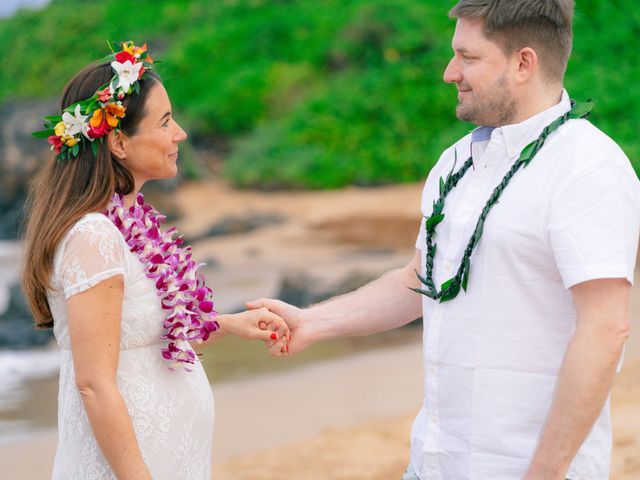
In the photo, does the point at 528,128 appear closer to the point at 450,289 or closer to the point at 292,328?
the point at 450,289

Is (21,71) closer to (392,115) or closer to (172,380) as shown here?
(392,115)

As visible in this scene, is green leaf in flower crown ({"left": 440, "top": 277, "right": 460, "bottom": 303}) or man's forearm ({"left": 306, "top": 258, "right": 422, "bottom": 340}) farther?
man's forearm ({"left": 306, "top": 258, "right": 422, "bottom": 340})

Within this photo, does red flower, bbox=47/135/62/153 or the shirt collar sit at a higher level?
red flower, bbox=47/135/62/153

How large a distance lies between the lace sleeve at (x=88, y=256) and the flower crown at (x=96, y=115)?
0.25 m

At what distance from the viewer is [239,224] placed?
55.8 feet

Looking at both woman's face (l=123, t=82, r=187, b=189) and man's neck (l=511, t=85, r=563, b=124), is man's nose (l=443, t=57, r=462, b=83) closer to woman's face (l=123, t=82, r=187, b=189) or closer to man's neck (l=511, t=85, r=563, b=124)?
man's neck (l=511, t=85, r=563, b=124)

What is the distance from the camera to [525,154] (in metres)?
2.41

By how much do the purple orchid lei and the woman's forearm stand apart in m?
0.28

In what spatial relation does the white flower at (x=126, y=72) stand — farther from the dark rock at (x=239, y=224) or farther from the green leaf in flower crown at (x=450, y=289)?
the dark rock at (x=239, y=224)

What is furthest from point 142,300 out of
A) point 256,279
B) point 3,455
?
point 256,279

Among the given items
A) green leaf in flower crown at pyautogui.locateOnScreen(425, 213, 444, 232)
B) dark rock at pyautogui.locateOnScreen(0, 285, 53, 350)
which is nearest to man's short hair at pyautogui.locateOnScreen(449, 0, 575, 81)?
green leaf in flower crown at pyautogui.locateOnScreen(425, 213, 444, 232)

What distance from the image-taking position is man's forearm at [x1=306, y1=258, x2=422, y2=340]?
3.04 metres

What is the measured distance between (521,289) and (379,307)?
2.53 ft

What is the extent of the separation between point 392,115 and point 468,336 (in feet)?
62.4
